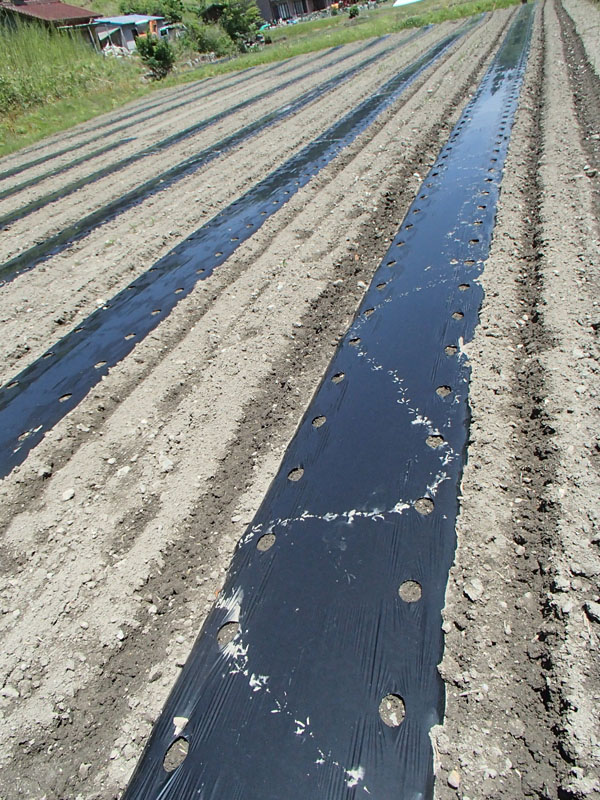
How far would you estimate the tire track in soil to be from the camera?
1.75 meters

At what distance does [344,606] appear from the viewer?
1.93m

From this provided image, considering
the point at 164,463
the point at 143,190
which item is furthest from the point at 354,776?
the point at 143,190

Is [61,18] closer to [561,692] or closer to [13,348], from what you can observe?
[13,348]

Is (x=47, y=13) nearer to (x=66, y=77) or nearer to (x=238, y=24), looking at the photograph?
(x=238, y=24)


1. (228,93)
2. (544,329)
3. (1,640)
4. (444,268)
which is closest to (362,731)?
(1,640)

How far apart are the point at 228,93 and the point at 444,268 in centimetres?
1200

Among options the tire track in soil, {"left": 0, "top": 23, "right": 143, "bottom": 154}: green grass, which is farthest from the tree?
the tire track in soil

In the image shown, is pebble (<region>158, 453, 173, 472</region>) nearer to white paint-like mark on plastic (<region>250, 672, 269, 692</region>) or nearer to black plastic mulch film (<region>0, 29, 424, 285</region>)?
white paint-like mark on plastic (<region>250, 672, 269, 692</region>)

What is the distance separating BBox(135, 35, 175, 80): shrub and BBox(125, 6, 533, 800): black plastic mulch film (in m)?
20.1

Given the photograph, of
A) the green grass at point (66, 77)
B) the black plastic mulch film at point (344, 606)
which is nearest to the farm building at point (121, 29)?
the green grass at point (66, 77)

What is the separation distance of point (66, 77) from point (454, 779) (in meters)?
18.9

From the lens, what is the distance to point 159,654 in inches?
76.2

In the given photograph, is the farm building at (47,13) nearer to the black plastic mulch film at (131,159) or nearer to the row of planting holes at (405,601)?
the black plastic mulch film at (131,159)

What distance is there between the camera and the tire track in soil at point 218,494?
1749mm
